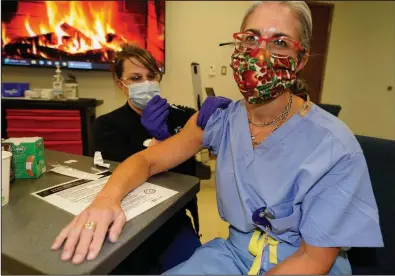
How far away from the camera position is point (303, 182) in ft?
2.22

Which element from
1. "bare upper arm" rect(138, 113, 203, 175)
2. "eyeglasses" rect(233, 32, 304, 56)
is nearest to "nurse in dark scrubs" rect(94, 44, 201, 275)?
"bare upper arm" rect(138, 113, 203, 175)

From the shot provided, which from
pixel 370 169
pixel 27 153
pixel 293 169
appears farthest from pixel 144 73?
pixel 370 169

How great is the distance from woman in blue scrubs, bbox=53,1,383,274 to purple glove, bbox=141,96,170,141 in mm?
237

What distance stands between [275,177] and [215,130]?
25cm

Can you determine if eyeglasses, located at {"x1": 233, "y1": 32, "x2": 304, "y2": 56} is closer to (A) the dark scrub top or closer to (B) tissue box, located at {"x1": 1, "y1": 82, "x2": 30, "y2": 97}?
(A) the dark scrub top

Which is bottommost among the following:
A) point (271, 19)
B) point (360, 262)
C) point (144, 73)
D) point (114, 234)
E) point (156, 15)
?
point (360, 262)

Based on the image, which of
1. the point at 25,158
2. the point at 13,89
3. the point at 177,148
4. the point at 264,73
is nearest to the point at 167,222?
the point at 177,148

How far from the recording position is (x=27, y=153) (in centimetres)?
82

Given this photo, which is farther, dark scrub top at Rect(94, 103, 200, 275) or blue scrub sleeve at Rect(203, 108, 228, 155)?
dark scrub top at Rect(94, 103, 200, 275)

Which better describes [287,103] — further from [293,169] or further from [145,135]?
[145,135]

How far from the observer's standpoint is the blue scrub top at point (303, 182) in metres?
0.64

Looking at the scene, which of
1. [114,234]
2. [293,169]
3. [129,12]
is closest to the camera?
[114,234]

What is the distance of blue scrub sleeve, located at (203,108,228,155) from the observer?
0.89m

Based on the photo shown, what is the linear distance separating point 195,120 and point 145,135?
17.3 inches
